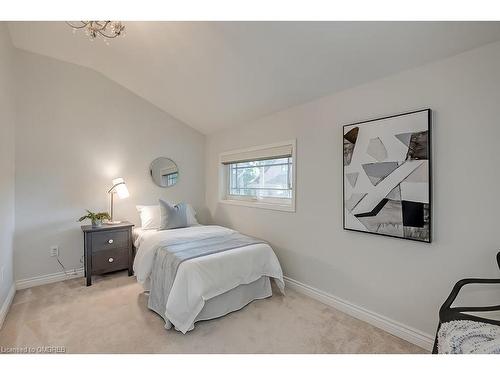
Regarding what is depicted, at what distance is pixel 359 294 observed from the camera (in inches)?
86.7

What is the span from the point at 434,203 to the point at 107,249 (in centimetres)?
334

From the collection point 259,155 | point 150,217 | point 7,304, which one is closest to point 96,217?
point 150,217

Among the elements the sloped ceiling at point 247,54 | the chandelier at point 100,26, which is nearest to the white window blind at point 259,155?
the sloped ceiling at point 247,54

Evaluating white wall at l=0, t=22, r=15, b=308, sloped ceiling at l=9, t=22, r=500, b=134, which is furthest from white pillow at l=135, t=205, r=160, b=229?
sloped ceiling at l=9, t=22, r=500, b=134

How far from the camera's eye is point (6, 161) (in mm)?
2357

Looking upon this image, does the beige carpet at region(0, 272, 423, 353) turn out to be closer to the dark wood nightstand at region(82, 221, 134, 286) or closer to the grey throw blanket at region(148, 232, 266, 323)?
the grey throw blanket at region(148, 232, 266, 323)

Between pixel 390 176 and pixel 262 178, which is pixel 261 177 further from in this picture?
pixel 390 176

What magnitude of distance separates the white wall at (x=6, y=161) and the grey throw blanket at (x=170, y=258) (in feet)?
4.14

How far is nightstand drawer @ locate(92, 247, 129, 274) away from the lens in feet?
9.61

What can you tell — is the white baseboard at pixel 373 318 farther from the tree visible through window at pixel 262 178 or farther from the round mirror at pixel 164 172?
the round mirror at pixel 164 172

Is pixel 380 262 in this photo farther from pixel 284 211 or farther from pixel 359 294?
pixel 284 211

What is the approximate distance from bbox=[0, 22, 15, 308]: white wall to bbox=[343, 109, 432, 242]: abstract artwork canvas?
3.02 m

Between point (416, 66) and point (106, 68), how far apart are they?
341 centimetres
